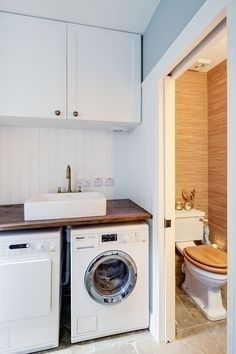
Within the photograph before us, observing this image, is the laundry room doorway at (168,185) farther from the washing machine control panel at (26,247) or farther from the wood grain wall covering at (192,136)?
the wood grain wall covering at (192,136)

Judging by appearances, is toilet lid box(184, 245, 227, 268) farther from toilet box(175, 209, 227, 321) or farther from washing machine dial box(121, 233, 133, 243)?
washing machine dial box(121, 233, 133, 243)

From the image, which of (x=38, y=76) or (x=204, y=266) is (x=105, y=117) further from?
(x=204, y=266)

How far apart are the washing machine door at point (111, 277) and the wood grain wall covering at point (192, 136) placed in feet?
3.82

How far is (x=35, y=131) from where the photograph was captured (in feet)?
6.68

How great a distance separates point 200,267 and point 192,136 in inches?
56.9

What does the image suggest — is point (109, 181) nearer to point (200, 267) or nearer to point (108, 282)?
point (108, 282)

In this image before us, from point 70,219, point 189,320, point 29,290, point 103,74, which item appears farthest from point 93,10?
point 189,320

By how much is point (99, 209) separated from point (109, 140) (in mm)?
900

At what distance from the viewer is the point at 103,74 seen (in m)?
1.78

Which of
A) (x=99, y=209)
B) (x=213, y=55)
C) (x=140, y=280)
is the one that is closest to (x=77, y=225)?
(x=99, y=209)

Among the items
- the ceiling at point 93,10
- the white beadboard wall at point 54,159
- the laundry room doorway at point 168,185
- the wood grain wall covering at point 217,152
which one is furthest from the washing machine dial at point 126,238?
the ceiling at point 93,10

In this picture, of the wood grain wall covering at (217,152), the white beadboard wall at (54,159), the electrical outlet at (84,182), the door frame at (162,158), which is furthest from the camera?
the wood grain wall covering at (217,152)

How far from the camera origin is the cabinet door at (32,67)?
5.24 ft

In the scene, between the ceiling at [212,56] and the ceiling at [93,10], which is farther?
the ceiling at [212,56]
